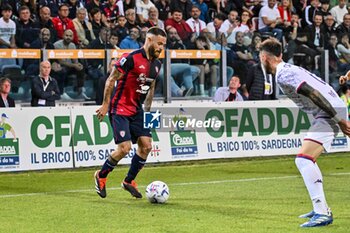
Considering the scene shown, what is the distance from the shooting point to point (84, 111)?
61.2ft

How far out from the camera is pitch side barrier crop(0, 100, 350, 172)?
58.5 feet

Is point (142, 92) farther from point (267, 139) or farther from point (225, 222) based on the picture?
point (267, 139)

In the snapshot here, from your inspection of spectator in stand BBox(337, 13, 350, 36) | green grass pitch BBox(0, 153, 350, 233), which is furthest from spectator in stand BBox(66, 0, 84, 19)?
spectator in stand BBox(337, 13, 350, 36)

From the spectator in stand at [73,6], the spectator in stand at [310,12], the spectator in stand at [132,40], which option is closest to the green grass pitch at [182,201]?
the spectator in stand at [132,40]

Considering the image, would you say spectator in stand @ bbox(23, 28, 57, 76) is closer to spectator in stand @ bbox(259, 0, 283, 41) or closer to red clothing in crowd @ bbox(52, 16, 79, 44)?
red clothing in crowd @ bbox(52, 16, 79, 44)

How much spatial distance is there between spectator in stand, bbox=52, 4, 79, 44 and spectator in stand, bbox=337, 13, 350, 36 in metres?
7.76

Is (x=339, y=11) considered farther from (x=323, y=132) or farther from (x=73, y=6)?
(x=323, y=132)

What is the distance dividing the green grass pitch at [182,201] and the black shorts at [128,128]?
0.90m

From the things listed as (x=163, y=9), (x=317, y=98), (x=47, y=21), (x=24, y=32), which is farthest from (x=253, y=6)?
(x=317, y=98)

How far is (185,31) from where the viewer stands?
22422 millimetres

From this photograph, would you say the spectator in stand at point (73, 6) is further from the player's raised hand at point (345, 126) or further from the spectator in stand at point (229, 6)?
the player's raised hand at point (345, 126)

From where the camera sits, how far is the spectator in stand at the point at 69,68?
2033 centimetres

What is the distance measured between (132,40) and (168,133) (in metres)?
2.78

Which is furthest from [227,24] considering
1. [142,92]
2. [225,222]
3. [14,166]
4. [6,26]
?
[225,222]
